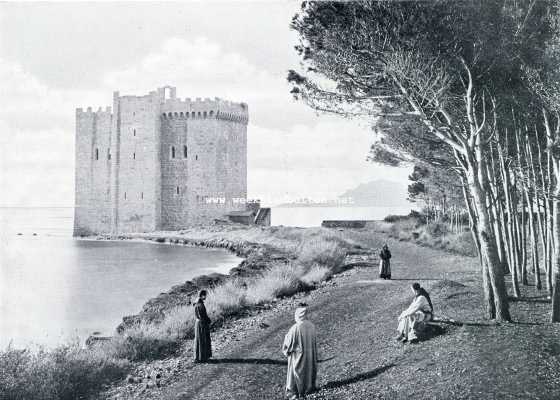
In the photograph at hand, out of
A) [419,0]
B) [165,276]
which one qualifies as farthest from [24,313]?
[419,0]

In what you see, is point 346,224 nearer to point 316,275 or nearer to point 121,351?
point 316,275

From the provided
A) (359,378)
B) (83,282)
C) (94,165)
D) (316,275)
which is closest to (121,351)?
(359,378)

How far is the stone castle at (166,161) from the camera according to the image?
4084 cm

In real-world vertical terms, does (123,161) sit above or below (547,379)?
above

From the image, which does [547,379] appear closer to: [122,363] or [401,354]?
[401,354]

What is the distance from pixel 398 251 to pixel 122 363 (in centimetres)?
1452

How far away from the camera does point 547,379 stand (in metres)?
5.71

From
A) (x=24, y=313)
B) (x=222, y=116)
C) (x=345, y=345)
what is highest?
(x=222, y=116)

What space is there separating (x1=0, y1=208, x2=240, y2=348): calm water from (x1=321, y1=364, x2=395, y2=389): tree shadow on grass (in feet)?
20.6

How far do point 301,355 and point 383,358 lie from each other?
1520 mm

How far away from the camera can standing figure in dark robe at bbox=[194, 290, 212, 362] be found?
823 centimetres

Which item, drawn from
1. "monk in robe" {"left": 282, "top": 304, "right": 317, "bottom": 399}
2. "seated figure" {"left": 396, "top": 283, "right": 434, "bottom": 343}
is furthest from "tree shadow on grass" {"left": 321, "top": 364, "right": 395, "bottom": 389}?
"seated figure" {"left": 396, "top": 283, "right": 434, "bottom": 343}

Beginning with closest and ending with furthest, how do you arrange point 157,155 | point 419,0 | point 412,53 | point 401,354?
point 401,354
point 419,0
point 412,53
point 157,155

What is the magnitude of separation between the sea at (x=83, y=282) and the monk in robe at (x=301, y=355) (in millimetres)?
4930
